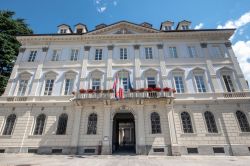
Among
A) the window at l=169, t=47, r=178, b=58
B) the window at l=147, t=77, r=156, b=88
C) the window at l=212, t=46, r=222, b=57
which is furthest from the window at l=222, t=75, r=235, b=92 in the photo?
the window at l=147, t=77, r=156, b=88

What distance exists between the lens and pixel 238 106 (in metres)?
16.5

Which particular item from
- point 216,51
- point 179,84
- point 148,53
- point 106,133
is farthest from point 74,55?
point 216,51

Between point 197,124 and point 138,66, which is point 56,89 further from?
point 197,124

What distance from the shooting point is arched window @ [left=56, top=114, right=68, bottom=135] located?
16.5 meters

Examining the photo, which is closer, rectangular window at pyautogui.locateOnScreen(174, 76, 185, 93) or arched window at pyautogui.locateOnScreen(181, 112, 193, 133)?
arched window at pyautogui.locateOnScreen(181, 112, 193, 133)

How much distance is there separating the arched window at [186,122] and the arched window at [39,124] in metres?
16.6

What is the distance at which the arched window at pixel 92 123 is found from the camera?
1637 cm

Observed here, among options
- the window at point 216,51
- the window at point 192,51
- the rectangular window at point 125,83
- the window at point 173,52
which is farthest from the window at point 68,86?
the window at point 216,51

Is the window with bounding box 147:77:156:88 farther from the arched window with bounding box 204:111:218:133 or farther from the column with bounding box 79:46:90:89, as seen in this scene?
the column with bounding box 79:46:90:89

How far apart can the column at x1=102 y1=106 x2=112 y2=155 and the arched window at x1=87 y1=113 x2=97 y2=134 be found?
1.32 metres

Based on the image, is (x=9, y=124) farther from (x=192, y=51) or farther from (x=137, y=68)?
(x=192, y=51)

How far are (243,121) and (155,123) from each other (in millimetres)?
9907

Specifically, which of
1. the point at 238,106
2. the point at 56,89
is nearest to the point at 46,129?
the point at 56,89

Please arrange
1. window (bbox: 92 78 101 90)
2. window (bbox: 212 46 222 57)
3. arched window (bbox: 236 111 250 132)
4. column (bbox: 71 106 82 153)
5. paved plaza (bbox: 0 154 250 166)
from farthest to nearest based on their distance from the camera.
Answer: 1. window (bbox: 212 46 222 57)
2. window (bbox: 92 78 101 90)
3. arched window (bbox: 236 111 250 132)
4. column (bbox: 71 106 82 153)
5. paved plaza (bbox: 0 154 250 166)
